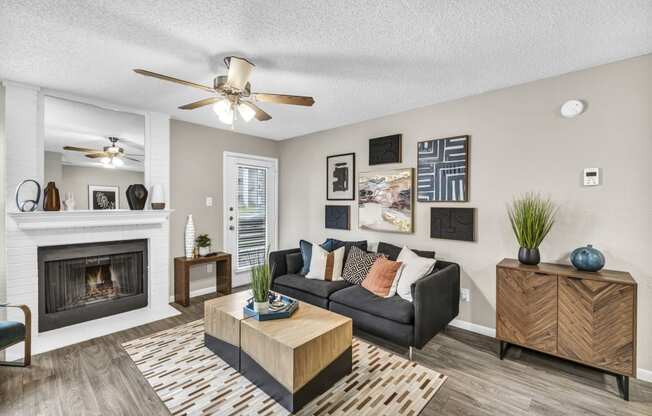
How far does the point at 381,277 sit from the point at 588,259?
5.45 ft

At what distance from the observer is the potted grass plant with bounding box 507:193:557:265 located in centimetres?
253

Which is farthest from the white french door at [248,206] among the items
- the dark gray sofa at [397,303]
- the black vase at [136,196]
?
the dark gray sofa at [397,303]

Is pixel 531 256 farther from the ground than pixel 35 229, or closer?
closer

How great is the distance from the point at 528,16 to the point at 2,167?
4.42 m

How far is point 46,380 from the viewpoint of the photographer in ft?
7.39

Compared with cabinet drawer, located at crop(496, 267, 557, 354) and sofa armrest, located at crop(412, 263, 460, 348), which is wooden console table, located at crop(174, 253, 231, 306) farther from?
cabinet drawer, located at crop(496, 267, 557, 354)

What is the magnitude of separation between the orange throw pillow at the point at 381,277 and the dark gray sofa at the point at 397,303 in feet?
0.24

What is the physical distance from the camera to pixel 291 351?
1.88m

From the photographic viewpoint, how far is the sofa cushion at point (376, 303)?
2.53 metres

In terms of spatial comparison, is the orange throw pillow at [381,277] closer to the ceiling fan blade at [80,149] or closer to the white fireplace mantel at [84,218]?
the white fireplace mantel at [84,218]

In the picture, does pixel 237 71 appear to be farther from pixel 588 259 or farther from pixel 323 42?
pixel 588 259

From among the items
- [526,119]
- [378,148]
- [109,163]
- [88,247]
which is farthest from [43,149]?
[526,119]

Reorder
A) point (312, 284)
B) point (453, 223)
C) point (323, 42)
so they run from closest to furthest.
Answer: point (323, 42) < point (453, 223) < point (312, 284)

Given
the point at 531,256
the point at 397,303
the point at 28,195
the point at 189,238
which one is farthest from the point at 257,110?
the point at 531,256
